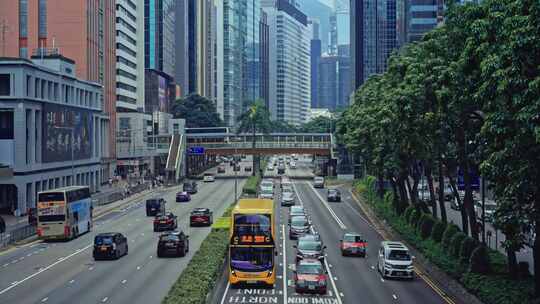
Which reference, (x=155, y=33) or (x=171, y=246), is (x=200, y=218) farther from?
(x=155, y=33)

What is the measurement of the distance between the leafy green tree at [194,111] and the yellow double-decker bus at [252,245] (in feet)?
508

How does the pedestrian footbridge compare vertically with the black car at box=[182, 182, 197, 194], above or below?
above

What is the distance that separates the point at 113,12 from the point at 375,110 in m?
71.2

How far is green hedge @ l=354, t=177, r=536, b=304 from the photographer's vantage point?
2977cm

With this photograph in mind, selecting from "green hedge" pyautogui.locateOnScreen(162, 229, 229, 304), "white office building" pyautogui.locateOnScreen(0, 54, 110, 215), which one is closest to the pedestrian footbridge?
"white office building" pyautogui.locateOnScreen(0, 54, 110, 215)

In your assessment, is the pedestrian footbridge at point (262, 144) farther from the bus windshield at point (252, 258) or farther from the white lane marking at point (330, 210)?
the bus windshield at point (252, 258)

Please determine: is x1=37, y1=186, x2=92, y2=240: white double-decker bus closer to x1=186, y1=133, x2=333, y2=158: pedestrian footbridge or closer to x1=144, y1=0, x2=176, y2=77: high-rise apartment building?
x1=186, y1=133, x2=333, y2=158: pedestrian footbridge

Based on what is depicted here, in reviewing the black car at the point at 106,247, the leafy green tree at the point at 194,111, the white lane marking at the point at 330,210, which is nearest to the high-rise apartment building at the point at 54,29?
the white lane marking at the point at 330,210

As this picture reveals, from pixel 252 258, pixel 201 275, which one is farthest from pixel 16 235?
pixel 201 275

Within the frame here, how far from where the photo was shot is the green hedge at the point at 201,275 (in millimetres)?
25781

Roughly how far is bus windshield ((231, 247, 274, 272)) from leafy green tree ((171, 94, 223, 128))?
15481cm

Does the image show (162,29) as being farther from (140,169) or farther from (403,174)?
(403,174)

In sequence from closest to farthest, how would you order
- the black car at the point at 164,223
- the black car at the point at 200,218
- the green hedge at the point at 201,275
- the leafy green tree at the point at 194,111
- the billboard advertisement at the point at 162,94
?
the green hedge at the point at 201,275
the black car at the point at 164,223
the black car at the point at 200,218
the billboard advertisement at the point at 162,94
the leafy green tree at the point at 194,111

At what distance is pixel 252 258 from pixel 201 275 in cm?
430
